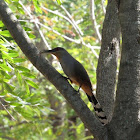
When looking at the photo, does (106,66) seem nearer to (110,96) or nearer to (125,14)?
(110,96)

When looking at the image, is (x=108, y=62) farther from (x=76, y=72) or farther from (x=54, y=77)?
(x=54, y=77)

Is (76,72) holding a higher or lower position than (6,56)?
lower

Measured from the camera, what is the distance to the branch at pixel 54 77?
214 cm

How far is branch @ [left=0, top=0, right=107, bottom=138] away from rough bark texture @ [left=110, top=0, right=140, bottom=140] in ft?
0.42

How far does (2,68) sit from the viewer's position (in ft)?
8.82

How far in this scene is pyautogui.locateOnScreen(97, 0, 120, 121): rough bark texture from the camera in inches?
113

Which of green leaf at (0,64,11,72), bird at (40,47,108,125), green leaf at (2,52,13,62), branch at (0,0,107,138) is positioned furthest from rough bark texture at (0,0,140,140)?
bird at (40,47,108,125)

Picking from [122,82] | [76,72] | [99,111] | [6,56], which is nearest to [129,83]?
[122,82]

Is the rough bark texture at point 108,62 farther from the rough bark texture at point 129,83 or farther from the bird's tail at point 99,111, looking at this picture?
the rough bark texture at point 129,83

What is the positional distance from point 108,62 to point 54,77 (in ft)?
2.78

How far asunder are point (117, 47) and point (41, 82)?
20.8 ft

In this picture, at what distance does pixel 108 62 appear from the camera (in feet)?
9.73

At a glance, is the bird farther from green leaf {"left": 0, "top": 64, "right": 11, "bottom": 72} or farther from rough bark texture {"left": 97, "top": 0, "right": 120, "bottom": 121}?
green leaf {"left": 0, "top": 64, "right": 11, "bottom": 72}

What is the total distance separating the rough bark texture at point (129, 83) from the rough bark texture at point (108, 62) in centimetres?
63
